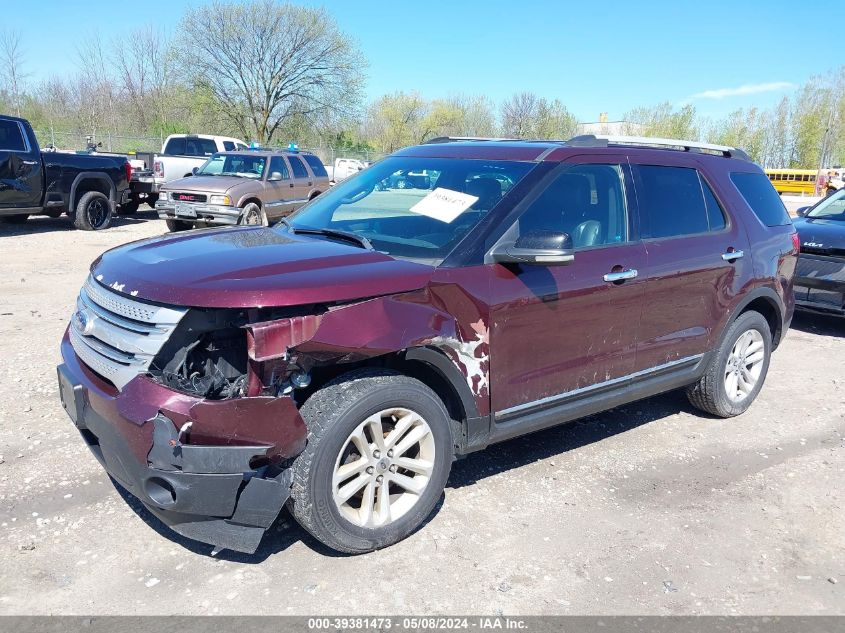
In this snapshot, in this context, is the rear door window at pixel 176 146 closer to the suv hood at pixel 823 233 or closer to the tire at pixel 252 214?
the tire at pixel 252 214

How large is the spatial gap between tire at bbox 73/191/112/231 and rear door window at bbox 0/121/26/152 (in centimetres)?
179

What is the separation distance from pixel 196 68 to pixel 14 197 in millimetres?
29480

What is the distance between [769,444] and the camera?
4.84 metres

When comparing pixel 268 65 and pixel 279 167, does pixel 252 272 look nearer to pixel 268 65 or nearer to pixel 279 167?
pixel 279 167

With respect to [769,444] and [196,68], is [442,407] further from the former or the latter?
[196,68]

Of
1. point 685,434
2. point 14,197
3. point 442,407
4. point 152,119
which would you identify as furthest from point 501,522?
point 152,119

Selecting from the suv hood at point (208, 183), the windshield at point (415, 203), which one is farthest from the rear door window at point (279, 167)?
the windshield at point (415, 203)

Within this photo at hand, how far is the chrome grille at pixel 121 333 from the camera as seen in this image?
9.28 feet

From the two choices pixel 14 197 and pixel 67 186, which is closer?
pixel 14 197

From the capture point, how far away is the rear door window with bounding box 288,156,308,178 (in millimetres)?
14805

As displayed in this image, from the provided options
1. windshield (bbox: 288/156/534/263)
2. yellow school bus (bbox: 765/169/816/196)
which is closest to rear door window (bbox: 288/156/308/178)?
windshield (bbox: 288/156/534/263)

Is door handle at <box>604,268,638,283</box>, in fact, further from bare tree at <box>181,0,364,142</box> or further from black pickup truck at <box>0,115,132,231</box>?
bare tree at <box>181,0,364,142</box>

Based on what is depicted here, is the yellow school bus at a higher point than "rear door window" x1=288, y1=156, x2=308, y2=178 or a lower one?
lower

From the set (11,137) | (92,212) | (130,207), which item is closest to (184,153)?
(130,207)
